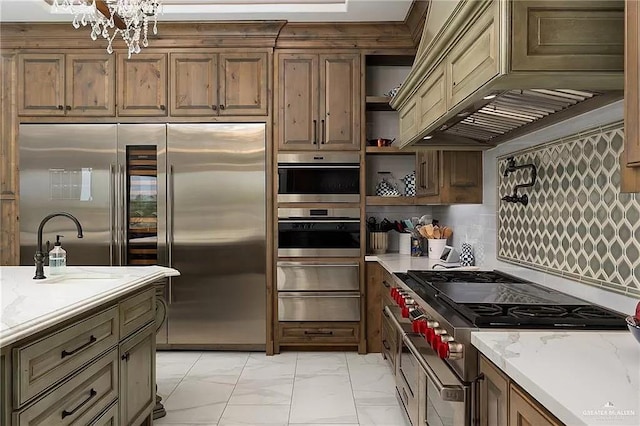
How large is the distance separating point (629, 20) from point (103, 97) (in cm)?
409

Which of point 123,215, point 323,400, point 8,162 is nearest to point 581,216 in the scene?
Answer: point 323,400

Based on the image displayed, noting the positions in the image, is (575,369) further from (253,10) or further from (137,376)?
(253,10)

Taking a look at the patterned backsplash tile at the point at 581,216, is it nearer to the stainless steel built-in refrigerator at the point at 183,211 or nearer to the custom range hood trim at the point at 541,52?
the custom range hood trim at the point at 541,52

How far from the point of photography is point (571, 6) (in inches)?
56.5

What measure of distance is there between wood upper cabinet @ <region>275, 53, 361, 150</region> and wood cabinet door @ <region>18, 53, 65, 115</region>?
77.0 inches

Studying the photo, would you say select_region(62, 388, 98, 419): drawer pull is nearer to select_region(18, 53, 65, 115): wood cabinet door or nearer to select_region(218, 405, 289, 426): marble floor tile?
select_region(218, 405, 289, 426): marble floor tile

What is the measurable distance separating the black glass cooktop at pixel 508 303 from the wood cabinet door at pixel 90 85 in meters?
3.15

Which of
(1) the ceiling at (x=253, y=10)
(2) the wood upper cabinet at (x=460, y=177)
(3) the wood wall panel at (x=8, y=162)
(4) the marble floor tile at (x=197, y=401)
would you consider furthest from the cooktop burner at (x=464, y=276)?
(3) the wood wall panel at (x=8, y=162)

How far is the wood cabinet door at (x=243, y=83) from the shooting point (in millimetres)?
4172

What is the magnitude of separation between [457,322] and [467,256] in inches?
74.1

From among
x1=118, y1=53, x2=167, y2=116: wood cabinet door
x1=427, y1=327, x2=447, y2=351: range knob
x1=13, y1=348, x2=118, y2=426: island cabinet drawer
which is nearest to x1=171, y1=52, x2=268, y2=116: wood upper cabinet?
x1=118, y1=53, x2=167, y2=116: wood cabinet door

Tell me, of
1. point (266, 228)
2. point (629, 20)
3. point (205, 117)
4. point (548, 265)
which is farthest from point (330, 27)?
point (629, 20)

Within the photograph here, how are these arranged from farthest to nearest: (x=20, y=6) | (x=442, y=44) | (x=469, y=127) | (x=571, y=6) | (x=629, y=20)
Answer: (x=20, y=6) < (x=469, y=127) < (x=442, y=44) < (x=571, y=6) < (x=629, y=20)

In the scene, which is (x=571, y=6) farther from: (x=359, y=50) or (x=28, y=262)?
(x=28, y=262)
